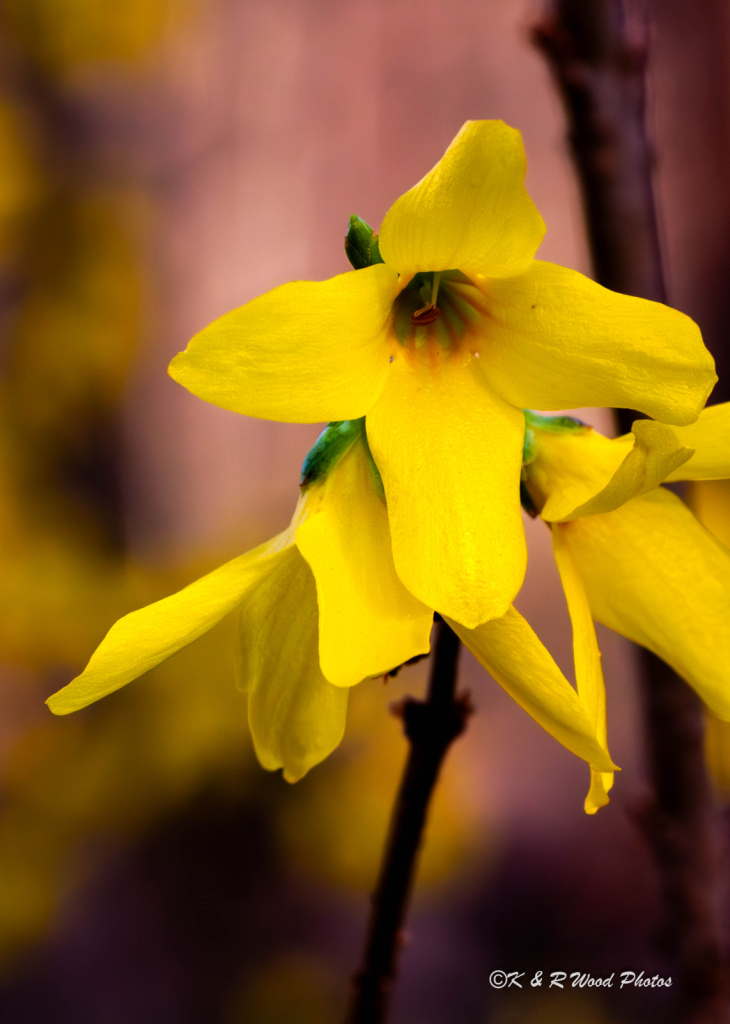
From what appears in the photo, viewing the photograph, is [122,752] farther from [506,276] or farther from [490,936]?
[506,276]

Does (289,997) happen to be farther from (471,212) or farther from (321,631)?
(471,212)

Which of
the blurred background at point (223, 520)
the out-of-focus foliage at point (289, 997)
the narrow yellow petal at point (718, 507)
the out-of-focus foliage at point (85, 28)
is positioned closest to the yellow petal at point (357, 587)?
the blurred background at point (223, 520)

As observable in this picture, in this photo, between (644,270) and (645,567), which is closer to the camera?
(645,567)

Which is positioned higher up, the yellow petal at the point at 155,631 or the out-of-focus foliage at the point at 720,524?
the yellow petal at the point at 155,631

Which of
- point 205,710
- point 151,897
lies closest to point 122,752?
point 205,710

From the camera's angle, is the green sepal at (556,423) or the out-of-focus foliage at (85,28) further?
the out-of-focus foliage at (85,28)

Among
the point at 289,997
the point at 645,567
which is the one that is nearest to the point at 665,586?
the point at 645,567

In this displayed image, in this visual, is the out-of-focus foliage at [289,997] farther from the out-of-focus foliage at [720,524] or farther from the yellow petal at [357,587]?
the yellow petal at [357,587]
